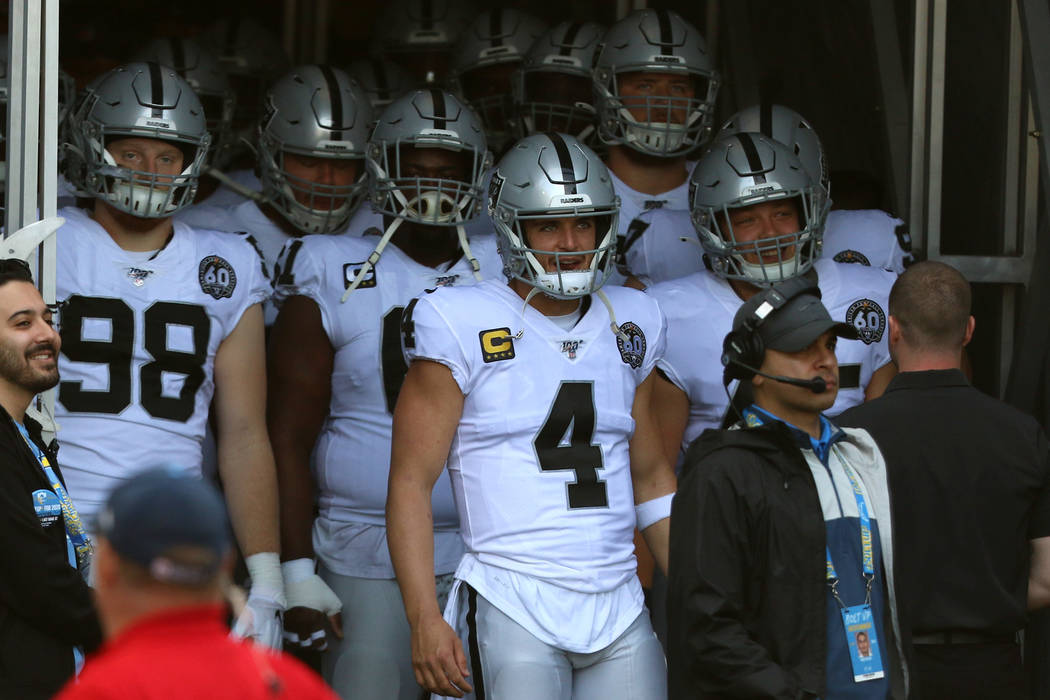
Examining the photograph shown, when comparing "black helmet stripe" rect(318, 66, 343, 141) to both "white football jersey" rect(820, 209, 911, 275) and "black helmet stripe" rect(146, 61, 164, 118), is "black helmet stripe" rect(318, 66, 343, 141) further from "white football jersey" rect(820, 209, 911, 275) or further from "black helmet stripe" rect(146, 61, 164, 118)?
"white football jersey" rect(820, 209, 911, 275)

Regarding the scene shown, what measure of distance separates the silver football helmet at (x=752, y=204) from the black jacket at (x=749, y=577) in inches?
46.3

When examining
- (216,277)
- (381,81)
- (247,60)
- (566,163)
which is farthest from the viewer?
(247,60)

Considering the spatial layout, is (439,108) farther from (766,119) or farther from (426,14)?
(426,14)

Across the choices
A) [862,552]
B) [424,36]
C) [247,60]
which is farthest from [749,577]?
[247,60]

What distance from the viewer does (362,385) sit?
3.94 metres

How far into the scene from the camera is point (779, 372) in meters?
2.97

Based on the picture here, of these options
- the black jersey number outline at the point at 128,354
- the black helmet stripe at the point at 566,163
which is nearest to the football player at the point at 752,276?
the black helmet stripe at the point at 566,163

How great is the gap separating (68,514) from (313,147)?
1.65m

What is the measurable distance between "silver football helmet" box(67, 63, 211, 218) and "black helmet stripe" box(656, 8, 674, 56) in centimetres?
145

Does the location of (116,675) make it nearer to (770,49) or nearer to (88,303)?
(88,303)

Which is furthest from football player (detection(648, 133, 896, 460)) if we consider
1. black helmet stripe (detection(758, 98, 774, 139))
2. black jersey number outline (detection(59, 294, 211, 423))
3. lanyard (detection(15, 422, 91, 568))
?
lanyard (detection(15, 422, 91, 568))

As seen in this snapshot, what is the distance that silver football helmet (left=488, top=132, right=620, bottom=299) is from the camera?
135 inches

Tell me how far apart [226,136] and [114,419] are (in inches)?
71.6

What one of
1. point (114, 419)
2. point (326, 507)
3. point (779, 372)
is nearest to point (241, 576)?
point (326, 507)
